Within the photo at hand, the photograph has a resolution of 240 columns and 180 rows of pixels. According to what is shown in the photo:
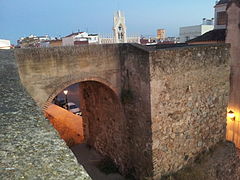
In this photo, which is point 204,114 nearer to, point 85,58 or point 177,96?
point 177,96

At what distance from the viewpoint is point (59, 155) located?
1494 mm

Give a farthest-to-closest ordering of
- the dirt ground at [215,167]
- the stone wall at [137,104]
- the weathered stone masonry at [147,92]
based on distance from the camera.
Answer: the dirt ground at [215,167] → the stone wall at [137,104] → the weathered stone masonry at [147,92]

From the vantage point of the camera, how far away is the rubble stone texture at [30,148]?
1298 millimetres

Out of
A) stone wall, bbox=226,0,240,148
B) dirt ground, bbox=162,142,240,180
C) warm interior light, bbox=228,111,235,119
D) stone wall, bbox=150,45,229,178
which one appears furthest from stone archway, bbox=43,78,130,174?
stone wall, bbox=226,0,240,148

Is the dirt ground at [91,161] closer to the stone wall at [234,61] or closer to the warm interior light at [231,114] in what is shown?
the warm interior light at [231,114]

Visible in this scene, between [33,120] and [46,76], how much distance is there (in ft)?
10.6

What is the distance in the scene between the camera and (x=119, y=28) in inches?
442

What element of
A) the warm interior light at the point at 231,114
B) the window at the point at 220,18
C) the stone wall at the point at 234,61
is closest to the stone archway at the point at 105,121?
the warm interior light at the point at 231,114

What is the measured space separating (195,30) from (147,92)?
18.8 meters

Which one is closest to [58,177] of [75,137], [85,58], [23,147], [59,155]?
[59,155]

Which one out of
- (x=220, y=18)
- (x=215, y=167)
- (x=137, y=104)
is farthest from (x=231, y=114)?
(x=220, y=18)

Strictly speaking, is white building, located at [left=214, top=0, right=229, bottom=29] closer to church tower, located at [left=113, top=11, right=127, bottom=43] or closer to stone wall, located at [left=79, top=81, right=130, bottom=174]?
church tower, located at [left=113, top=11, right=127, bottom=43]

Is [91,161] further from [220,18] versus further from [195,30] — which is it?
[195,30]

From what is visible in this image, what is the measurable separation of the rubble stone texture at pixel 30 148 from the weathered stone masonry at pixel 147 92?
108 inches
